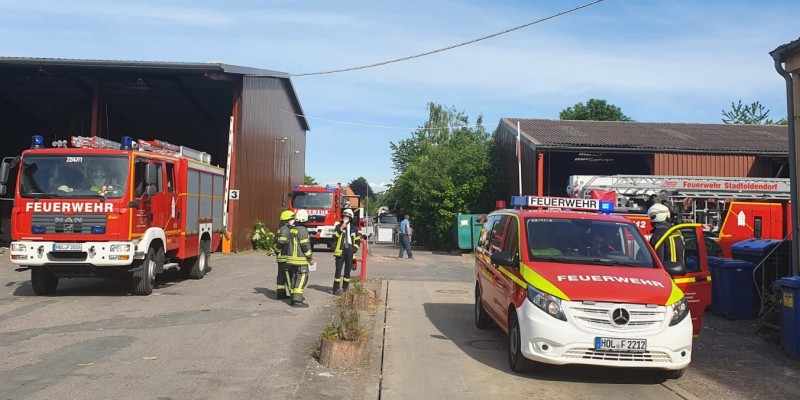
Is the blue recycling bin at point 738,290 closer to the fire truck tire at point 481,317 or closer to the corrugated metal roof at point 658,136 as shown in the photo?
the fire truck tire at point 481,317

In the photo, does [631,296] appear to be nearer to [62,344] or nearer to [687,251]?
[687,251]

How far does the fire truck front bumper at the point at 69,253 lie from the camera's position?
11312 millimetres

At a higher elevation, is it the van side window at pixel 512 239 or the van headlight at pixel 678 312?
the van side window at pixel 512 239

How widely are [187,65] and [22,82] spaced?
1054 cm

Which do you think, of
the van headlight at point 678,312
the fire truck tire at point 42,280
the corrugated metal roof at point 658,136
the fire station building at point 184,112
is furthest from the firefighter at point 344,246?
the corrugated metal roof at point 658,136

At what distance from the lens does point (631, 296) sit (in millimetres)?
6395

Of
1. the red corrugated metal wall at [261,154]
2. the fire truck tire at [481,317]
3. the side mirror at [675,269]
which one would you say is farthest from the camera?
the red corrugated metal wall at [261,154]

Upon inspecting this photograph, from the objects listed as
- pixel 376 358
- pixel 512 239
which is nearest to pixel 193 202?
pixel 376 358

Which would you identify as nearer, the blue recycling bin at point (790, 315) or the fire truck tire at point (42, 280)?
the blue recycling bin at point (790, 315)

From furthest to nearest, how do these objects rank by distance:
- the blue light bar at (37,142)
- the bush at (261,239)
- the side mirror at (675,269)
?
1. the bush at (261,239)
2. the blue light bar at (37,142)
3. the side mirror at (675,269)

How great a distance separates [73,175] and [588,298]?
949 centimetres

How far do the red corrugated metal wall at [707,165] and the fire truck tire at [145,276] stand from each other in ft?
75.6

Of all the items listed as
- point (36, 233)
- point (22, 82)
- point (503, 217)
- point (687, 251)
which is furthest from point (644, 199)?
point (22, 82)

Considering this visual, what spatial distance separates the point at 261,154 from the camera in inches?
1148
